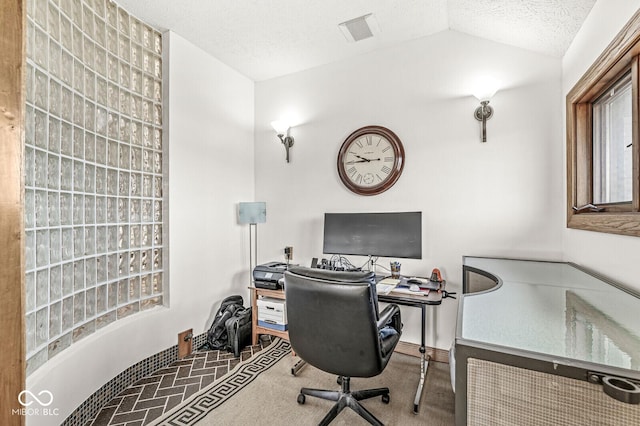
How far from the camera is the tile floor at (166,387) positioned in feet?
6.08

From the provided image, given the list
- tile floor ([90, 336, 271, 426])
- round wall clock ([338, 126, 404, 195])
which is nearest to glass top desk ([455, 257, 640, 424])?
round wall clock ([338, 126, 404, 195])

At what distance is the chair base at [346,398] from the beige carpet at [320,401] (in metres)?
0.08

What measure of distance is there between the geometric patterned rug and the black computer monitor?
1.03 meters

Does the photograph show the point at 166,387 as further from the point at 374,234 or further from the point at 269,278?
the point at 374,234

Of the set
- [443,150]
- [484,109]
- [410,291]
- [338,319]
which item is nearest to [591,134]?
[484,109]

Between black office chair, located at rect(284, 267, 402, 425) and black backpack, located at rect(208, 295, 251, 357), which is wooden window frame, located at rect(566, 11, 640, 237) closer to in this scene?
black office chair, located at rect(284, 267, 402, 425)

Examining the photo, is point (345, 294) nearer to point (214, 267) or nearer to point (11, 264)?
point (11, 264)

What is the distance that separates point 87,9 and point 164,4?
0.50 meters

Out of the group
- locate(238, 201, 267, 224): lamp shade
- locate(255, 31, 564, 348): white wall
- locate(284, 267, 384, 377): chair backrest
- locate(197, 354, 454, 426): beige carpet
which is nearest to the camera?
locate(284, 267, 384, 377): chair backrest

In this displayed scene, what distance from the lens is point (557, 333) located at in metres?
0.92

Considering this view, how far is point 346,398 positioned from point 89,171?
2.21 metres

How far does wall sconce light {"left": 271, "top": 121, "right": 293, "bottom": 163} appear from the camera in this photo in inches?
124

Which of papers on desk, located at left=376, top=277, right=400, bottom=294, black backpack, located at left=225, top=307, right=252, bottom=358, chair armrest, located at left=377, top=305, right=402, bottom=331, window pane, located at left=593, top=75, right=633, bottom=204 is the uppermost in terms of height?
window pane, located at left=593, top=75, right=633, bottom=204

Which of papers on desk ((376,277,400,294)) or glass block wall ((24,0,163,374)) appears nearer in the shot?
glass block wall ((24,0,163,374))
